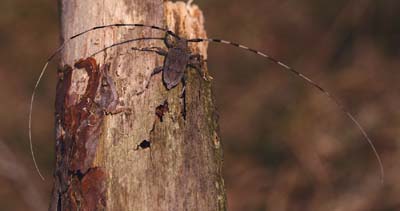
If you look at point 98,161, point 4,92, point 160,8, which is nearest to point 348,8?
point 4,92

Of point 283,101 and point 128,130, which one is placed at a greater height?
point 283,101

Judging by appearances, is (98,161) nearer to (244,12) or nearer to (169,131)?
(169,131)

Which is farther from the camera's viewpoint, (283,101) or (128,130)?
(283,101)

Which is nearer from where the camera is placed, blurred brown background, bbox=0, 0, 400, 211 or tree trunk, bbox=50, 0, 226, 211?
tree trunk, bbox=50, 0, 226, 211

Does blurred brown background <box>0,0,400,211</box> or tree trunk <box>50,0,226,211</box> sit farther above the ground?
blurred brown background <box>0,0,400,211</box>
